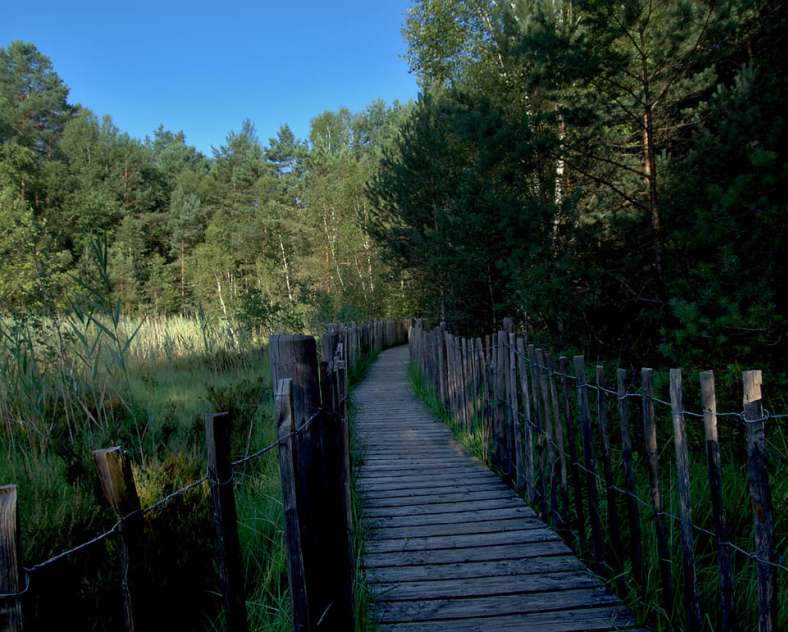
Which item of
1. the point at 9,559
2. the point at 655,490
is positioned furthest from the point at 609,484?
the point at 9,559

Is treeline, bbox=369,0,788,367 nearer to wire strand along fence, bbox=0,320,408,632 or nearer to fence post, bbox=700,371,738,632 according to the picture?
fence post, bbox=700,371,738,632

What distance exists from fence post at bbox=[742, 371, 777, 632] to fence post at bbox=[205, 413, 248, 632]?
1694 mm

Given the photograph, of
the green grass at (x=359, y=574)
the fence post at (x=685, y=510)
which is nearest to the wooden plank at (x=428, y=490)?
the green grass at (x=359, y=574)

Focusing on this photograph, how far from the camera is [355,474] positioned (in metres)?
4.96

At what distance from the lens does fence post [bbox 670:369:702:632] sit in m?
2.17

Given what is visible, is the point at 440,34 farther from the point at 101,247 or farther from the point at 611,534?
the point at 611,534

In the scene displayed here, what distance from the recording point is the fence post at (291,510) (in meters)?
1.60

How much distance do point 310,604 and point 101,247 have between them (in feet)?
9.33

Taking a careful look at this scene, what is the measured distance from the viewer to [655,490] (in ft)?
8.04

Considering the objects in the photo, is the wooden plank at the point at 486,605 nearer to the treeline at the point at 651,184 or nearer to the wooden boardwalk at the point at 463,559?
the wooden boardwalk at the point at 463,559

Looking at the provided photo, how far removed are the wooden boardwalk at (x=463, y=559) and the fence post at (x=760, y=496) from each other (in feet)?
2.53

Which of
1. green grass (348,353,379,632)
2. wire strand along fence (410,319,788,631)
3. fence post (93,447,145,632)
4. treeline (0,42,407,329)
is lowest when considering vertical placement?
green grass (348,353,379,632)

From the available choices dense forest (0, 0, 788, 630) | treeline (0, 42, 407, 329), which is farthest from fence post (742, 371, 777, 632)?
treeline (0, 42, 407, 329)

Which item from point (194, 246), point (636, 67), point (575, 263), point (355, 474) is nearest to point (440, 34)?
point (636, 67)
